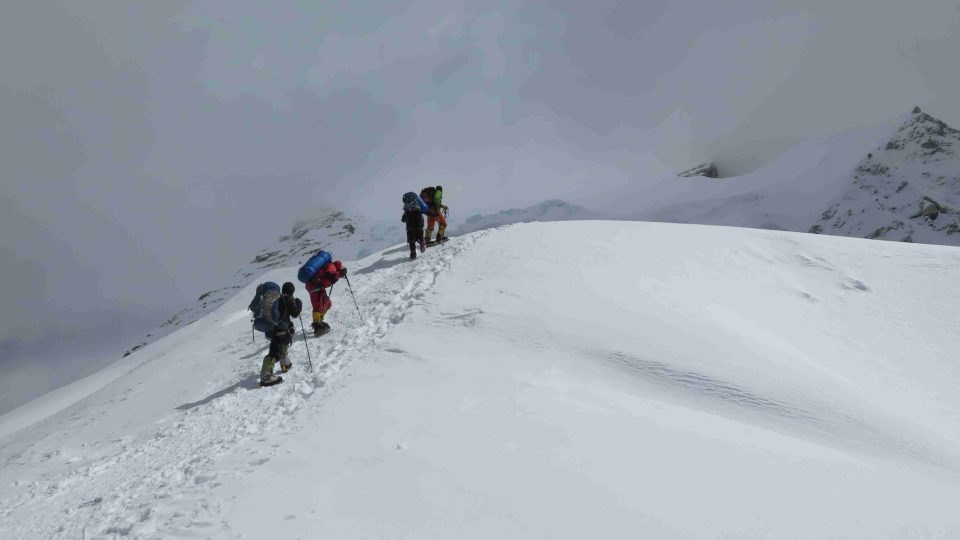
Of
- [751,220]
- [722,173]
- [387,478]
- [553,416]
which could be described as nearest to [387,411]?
[387,478]

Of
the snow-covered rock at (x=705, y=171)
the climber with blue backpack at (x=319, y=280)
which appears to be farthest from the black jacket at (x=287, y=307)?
the snow-covered rock at (x=705, y=171)

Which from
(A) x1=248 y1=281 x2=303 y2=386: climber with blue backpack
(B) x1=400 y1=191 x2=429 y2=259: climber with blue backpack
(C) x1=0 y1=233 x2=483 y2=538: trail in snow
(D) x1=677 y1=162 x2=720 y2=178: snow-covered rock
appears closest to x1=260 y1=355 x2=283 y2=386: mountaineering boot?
(A) x1=248 y1=281 x2=303 y2=386: climber with blue backpack

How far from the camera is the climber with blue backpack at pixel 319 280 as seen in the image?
10.9 metres

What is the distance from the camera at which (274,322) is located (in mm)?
9180

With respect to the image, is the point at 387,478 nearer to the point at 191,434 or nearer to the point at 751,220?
the point at 191,434

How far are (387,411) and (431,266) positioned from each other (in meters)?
7.80

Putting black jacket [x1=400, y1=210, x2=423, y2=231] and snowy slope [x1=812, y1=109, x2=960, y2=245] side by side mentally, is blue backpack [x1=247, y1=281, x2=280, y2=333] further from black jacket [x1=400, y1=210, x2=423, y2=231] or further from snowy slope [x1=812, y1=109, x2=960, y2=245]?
snowy slope [x1=812, y1=109, x2=960, y2=245]

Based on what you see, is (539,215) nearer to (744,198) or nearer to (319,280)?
(744,198)

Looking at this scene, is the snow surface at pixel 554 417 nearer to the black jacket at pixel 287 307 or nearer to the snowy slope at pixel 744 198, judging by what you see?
the black jacket at pixel 287 307

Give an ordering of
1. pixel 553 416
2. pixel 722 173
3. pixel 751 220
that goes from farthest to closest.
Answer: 1. pixel 722 173
2. pixel 751 220
3. pixel 553 416

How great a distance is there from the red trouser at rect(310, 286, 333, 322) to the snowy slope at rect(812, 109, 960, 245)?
94.3 metres

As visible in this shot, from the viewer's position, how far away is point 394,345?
28.0 feet

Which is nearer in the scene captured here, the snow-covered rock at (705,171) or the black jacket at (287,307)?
the black jacket at (287,307)

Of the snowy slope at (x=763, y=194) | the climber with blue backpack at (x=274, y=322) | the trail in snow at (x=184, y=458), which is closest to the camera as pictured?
the trail in snow at (x=184, y=458)
